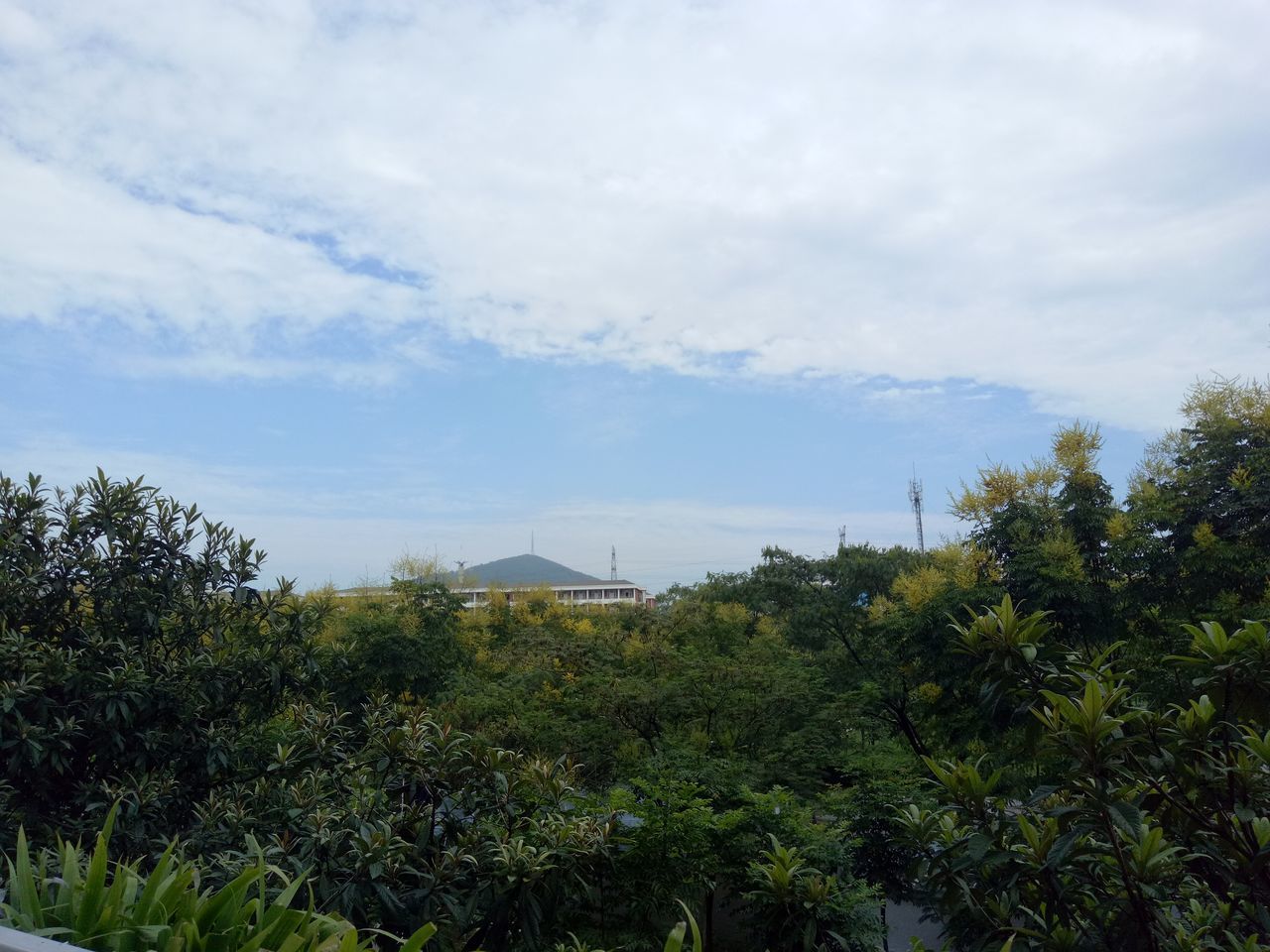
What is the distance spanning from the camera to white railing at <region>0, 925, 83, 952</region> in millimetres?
1559

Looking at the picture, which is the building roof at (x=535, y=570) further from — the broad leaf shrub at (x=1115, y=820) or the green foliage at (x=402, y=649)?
the broad leaf shrub at (x=1115, y=820)

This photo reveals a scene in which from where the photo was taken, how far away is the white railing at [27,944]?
1559 mm

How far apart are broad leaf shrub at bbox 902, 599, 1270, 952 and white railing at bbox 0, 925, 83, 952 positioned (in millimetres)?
2682

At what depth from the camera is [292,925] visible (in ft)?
6.93

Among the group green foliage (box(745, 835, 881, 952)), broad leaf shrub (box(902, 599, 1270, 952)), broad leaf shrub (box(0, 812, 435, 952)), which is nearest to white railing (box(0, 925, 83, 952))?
broad leaf shrub (box(0, 812, 435, 952))

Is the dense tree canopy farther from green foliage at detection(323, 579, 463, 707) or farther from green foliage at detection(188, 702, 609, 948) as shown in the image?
green foliage at detection(323, 579, 463, 707)

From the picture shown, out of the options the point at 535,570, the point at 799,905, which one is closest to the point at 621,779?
the point at 799,905

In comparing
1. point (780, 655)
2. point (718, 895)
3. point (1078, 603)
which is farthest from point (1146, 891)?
point (780, 655)

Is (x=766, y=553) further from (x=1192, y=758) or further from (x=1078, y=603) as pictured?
(x=1192, y=758)

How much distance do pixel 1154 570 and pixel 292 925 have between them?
11.9m

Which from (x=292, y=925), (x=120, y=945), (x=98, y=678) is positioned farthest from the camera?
(x=98, y=678)

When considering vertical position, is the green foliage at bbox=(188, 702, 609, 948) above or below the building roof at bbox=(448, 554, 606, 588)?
below

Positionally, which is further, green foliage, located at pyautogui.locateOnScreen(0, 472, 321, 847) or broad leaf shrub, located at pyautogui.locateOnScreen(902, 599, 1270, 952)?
green foliage, located at pyautogui.locateOnScreen(0, 472, 321, 847)

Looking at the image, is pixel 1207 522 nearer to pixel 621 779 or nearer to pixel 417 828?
pixel 621 779
